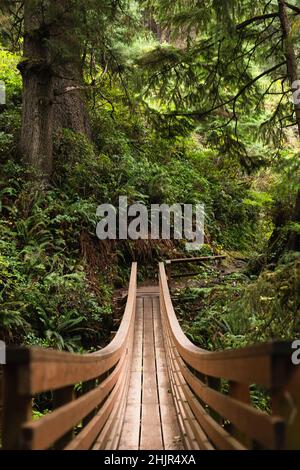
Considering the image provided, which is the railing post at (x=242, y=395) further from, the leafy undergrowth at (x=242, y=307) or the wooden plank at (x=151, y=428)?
the leafy undergrowth at (x=242, y=307)

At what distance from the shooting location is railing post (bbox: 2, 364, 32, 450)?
1.66 meters

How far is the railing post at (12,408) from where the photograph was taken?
1.66 m

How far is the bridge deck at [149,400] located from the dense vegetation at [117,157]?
38.7 inches

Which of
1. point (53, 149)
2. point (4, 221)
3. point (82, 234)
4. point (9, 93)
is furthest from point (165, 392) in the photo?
point (9, 93)

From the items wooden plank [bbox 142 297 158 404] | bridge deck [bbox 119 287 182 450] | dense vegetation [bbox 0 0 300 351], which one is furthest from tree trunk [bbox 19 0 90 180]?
bridge deck [bbox 119 287 182 450]

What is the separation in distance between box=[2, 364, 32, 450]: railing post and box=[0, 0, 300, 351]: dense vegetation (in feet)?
10.3

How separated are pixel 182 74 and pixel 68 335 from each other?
5832 mm

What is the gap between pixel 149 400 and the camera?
5.70 m

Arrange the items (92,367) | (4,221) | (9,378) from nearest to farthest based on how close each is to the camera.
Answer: (9,378), (92,367), (4,221)

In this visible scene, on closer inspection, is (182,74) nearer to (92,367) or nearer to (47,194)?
(47,194)

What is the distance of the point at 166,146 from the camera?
1989cm

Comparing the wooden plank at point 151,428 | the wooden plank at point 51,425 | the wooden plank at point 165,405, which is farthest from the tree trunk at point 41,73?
the wooden plank at point 51,425

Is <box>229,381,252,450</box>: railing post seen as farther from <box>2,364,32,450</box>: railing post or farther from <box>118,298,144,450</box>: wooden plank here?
<box>118,298,144,450</box>: wooden plank

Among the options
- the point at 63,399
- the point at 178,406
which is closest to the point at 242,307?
the point at 178,406
